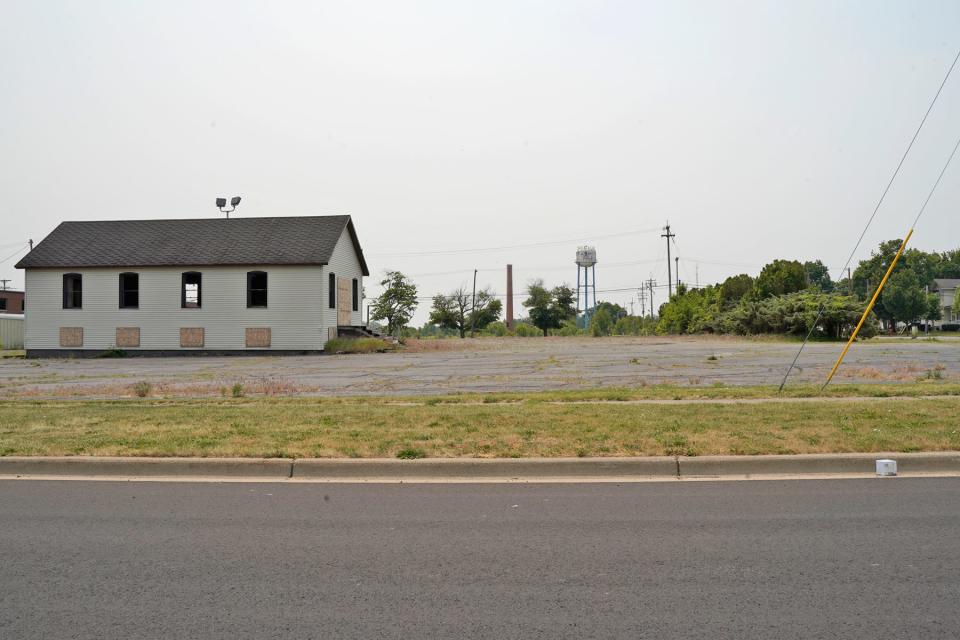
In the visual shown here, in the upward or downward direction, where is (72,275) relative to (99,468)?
upward

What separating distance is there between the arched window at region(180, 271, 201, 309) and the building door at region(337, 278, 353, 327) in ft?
22.0

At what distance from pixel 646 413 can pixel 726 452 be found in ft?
9.46

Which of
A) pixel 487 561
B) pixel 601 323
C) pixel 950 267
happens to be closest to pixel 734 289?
pixel 601 323

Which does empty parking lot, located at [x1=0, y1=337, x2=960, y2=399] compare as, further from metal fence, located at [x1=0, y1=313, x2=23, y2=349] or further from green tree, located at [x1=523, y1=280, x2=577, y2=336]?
green tree, located at [x1=523, y1=280, x2=577, y2=336]

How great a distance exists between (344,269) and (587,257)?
172 ft

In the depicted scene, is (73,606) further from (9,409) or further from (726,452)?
(9,409)

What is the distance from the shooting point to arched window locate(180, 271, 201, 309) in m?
37.2

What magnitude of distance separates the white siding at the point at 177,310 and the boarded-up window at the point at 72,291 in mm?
222

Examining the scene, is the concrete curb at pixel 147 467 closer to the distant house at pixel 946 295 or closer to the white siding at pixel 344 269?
the white siding at pixel 344 269

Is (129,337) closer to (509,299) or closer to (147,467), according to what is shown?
(147,467)

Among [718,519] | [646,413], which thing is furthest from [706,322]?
[718,519]

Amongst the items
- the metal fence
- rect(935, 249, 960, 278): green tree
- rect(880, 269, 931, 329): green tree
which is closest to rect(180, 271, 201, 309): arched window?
the metal fence

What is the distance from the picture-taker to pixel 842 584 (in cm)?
496

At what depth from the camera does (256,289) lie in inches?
1460
